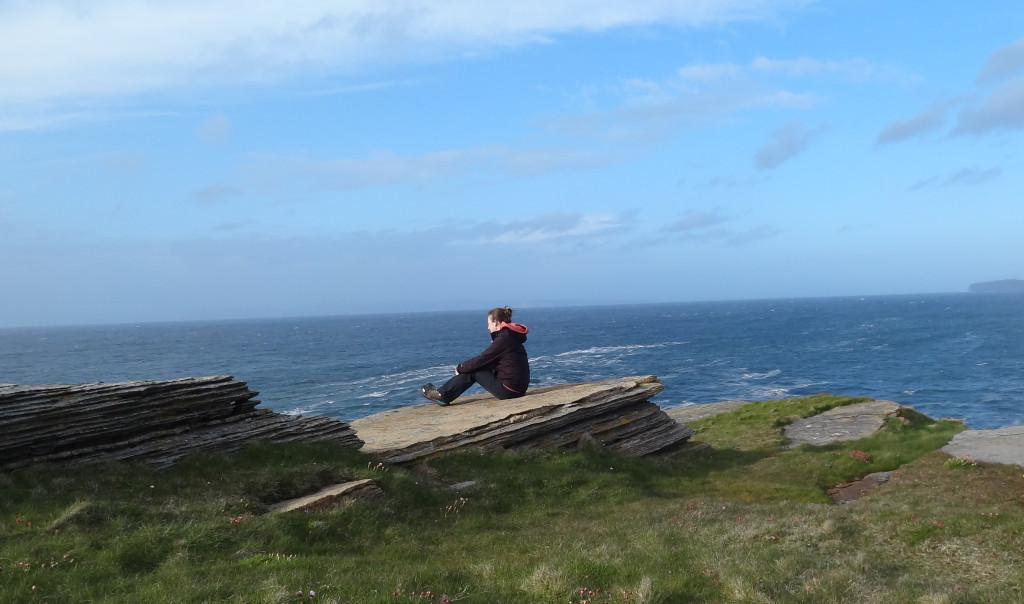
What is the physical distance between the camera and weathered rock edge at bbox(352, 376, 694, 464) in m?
20.2

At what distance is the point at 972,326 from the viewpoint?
479 feet

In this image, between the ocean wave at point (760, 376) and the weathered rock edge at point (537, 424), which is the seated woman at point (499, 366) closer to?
the weathered rock edge at point (537, 424)

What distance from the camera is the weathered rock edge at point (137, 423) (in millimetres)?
14125

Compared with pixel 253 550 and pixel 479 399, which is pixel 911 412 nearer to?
pixel 479 399

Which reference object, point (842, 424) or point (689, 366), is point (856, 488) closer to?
point (842, 424)

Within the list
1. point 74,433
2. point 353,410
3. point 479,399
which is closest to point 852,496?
point 479,399

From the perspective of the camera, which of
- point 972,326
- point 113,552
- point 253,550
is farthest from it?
point 972,326

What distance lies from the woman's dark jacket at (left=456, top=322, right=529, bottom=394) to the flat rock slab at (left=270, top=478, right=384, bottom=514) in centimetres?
854

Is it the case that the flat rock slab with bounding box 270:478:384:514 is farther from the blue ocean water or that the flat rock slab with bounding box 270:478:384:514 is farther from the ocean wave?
the ocean wave

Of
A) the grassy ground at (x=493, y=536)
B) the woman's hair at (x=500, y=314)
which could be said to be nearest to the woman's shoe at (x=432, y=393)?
the woman's hair at (x=500, y=314)

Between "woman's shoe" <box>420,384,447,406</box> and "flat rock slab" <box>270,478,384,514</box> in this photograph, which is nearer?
"flat rock slab" <box>270,478,384,514</box>

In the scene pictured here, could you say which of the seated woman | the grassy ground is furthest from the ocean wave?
the seated woman

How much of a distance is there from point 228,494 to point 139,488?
1.91m

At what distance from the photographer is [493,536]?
13.5 metres
